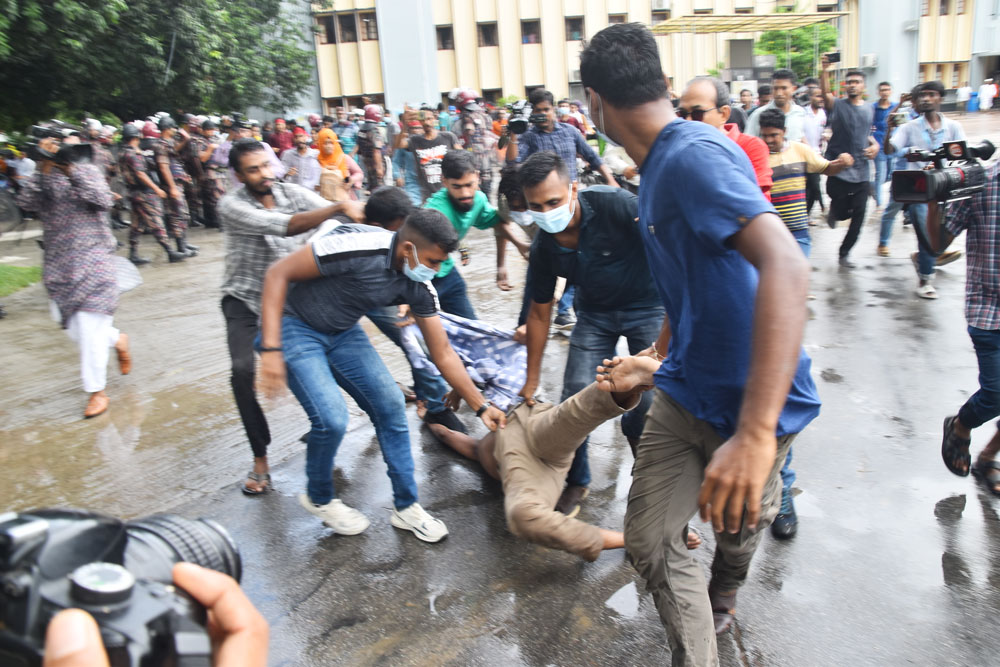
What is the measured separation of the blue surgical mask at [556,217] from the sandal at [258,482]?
189 centimetres

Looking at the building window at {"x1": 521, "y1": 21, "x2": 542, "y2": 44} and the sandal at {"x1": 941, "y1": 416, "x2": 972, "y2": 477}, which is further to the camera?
the building window at {"x1": 521, "y1": 21, "x2": 542, "y2": 44}

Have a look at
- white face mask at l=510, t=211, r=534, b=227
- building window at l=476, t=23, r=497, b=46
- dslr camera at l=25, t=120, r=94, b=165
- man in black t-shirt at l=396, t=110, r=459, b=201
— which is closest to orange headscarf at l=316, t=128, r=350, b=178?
man in black t-shirt at l=396, t=110, r=459, b=201

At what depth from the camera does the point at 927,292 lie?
611cm

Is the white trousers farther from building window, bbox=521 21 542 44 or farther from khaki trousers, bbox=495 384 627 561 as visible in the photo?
building window, bbox=521 21 542 44

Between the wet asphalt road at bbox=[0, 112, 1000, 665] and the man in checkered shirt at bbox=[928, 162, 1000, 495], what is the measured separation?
15.7 inches

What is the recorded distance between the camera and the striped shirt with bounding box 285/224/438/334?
3.12 metres

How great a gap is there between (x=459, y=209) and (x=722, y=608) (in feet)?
9.69

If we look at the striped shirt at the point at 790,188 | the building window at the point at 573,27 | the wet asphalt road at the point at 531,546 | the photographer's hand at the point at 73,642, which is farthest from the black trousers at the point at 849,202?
the building window at the point at 573,27

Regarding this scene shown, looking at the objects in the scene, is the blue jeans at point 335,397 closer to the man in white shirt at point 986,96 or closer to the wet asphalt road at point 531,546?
the wet asphalt road at point 531,546

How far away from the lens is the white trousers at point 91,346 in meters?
4.81

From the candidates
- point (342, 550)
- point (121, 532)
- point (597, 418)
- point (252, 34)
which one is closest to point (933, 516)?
point (597, 418)

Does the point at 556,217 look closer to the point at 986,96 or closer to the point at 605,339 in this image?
the point at 605,339

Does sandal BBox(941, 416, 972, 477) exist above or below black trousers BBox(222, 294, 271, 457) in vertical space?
below

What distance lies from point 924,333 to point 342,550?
172 inches
